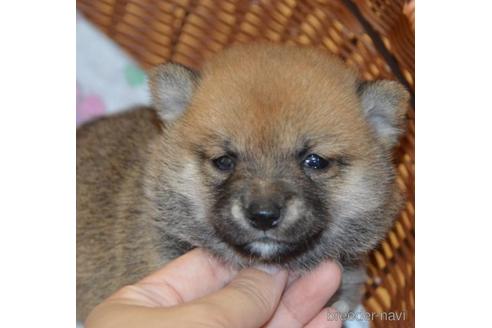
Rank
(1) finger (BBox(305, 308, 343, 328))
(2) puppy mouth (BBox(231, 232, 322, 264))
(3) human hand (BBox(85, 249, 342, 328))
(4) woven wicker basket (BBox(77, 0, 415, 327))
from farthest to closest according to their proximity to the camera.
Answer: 1. (4) woven wicker basket (BBox(77, 0, 415, 327))
2. (1) finger (BBox(305, 308, 343, 328))
3. (2) puppy mouth (BBox(231, 232, 322, 264))
4. (3) human hand (BBox(85, 249, 342, 328))

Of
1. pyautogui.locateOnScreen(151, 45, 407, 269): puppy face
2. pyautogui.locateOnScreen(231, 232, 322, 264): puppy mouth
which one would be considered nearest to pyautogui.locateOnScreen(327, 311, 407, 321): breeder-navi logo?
pyautogui.locateOnScreen(151, 45, 407, 269): puppy face

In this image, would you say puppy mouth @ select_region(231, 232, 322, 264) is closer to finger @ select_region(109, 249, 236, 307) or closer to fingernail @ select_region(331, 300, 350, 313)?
finger @ select_region(109, 249, 236, 307)

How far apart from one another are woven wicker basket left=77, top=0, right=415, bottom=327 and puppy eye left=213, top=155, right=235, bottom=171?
73cm

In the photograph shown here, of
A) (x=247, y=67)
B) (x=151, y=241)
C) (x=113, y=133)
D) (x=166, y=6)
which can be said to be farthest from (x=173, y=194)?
(x=166, y=6)

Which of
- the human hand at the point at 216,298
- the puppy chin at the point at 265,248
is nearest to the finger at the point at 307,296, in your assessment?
the human hand at the point at 216,298

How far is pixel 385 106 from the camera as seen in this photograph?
6.86ft

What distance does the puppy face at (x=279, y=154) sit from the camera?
72.1 inches

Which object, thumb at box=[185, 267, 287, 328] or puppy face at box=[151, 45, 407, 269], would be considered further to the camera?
puppy face at box=[151, 45, 407, 269]

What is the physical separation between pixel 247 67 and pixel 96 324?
2.93ft

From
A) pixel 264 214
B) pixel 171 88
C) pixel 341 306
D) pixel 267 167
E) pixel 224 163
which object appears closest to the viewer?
pixel 264 214

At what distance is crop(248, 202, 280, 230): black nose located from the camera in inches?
68.2

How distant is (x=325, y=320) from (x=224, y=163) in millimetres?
634

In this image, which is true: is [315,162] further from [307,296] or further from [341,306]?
[341,306]

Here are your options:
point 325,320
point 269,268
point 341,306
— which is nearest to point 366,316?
point 341,306
